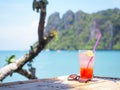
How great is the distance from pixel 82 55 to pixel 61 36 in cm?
10197

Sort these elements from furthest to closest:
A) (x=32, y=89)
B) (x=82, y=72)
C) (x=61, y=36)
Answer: (x=61, y=36) → (x=82, y=72) → (x=32, y=89)

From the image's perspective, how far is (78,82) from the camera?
2652 mm

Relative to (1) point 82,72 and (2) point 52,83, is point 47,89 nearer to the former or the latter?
(2) point 52,83

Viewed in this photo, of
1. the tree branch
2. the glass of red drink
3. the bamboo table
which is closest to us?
the bamboo table

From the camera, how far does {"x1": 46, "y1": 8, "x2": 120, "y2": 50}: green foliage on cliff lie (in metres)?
96.9

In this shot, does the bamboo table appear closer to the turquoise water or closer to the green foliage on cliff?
the turquoise water

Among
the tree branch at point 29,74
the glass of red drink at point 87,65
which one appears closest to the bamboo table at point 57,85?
the glass of red drink at point 87,65

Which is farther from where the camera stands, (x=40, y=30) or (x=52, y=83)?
(x=40, y=30)

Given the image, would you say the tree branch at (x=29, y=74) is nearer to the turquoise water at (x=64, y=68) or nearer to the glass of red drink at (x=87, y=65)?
the turquoise water at (x=64, y=68)

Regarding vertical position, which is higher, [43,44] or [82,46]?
[43,44]

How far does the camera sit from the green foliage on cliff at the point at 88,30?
9694cm

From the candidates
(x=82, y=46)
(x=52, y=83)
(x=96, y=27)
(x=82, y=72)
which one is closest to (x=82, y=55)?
(x=82, y=72)

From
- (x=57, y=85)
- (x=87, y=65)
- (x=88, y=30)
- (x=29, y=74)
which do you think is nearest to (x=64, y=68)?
(x=29, y=74)

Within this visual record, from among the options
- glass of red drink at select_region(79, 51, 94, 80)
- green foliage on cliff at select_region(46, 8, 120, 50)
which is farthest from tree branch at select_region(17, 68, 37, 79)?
green foliage on cliff at select_region(46, 8, 120, 50)
